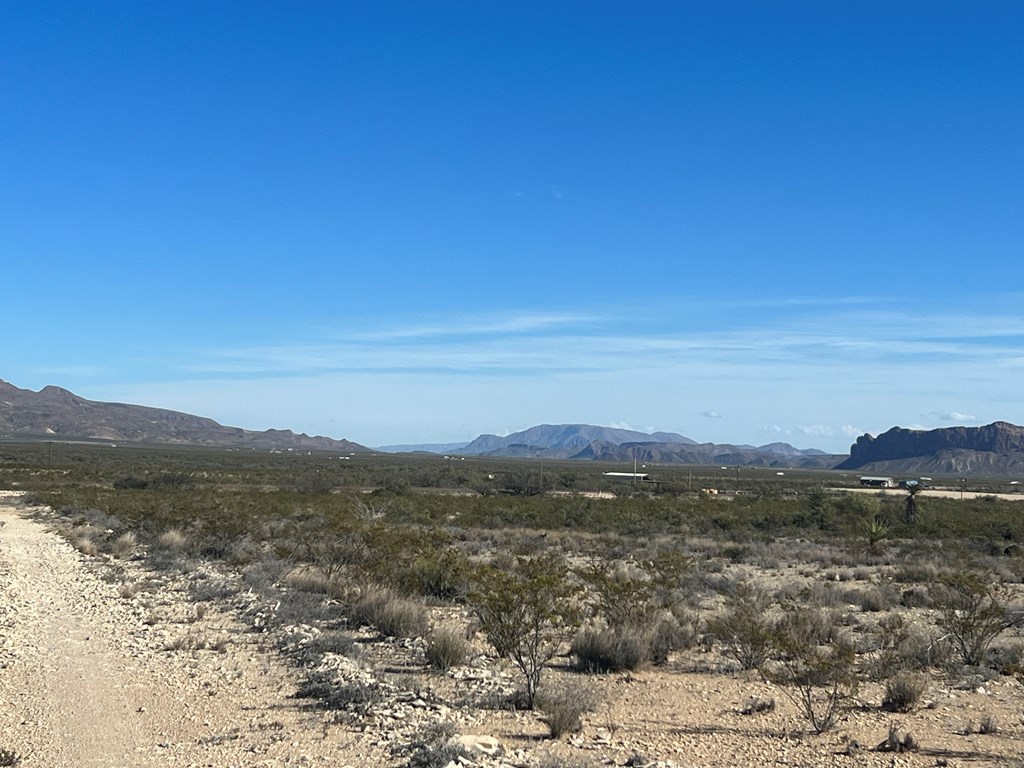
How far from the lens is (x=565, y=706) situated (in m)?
9.04

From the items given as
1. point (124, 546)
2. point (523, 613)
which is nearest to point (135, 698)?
point (523, 613)

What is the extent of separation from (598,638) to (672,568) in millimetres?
4359

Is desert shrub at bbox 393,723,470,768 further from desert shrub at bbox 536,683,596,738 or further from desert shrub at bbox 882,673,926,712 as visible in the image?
desert shrub at bbox 882,673,926,712

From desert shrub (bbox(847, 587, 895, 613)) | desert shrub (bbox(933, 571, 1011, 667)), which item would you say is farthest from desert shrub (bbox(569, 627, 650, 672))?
desert shrub (bbox(847, 587, 895, 613))

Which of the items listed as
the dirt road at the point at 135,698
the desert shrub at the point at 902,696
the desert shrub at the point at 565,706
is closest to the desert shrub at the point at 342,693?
the dirt road at the point at 135,698

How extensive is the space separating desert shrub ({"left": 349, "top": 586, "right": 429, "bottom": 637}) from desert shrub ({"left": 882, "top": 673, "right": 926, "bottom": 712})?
21.1 feet

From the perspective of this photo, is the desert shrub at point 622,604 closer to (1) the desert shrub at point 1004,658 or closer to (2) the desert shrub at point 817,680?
(2) the desert shrub at point 817,680

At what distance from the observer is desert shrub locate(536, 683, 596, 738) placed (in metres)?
8.77

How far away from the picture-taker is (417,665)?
11.8 meters

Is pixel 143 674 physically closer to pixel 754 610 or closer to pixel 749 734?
pixel 749 734

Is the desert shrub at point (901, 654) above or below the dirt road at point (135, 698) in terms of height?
above

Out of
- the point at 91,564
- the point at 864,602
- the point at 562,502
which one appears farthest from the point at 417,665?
the point at 562,502

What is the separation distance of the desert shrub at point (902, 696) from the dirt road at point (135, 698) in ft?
20.2

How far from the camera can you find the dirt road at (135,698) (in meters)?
8.02
